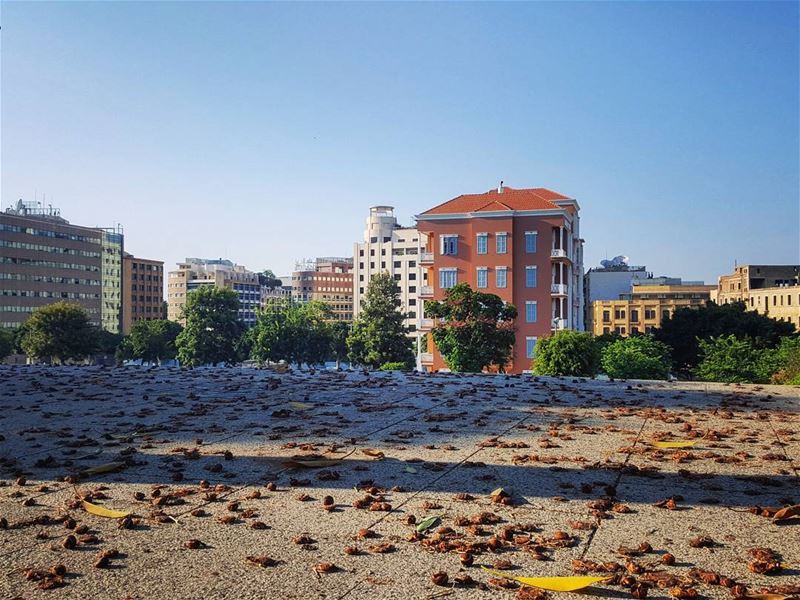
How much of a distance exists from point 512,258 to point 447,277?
4924 millimetres

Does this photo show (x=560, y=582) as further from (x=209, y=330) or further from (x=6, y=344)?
(x=6, y=344)

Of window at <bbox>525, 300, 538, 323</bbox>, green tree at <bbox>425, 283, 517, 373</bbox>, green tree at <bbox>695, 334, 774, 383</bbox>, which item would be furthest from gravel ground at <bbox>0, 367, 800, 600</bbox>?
window at <bbox>525, 300, 538, 323</bbox>

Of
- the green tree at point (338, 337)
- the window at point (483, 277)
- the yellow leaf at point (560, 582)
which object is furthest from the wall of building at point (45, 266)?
the yellow leaf at point (560, 582)

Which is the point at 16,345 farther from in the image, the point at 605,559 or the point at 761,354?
the point at 605,559

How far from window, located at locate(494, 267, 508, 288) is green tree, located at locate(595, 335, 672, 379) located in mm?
19841

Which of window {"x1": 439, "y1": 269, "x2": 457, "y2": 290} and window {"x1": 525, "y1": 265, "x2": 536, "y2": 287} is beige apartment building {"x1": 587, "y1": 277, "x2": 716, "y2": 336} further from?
window {"x1": 439, "y1": 269, "x2": 457, "y2": 290}

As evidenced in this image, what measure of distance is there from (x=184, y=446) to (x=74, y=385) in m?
9.97

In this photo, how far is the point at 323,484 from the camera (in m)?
7.85

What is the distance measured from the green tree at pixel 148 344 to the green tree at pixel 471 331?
54438 mm

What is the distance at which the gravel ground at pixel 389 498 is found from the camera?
5.18m

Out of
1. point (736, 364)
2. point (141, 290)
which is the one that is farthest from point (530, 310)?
point (141, 290)

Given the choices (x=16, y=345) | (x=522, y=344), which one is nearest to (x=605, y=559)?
(x=522, y=344)

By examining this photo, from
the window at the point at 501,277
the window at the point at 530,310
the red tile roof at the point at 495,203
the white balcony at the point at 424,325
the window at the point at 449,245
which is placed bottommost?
the white balcony at the point at 424,325

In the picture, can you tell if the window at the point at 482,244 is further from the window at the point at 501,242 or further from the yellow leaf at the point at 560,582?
the yellow leaf at the point at 560,582
